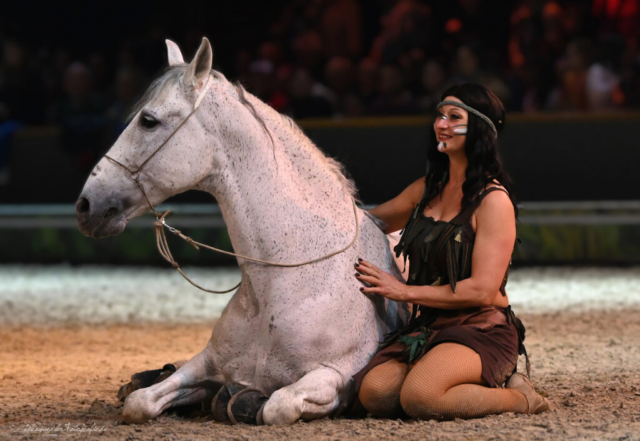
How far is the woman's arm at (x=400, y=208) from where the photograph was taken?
382cm

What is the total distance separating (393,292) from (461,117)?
0.74 meters

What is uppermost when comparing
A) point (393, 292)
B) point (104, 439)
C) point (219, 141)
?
point (219, 141)

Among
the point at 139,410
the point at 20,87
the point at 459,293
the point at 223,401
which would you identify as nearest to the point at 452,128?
the point at 459,293

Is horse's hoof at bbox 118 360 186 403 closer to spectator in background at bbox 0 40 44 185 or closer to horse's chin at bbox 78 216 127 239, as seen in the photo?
horse's chin at bbox 78 216 127 239

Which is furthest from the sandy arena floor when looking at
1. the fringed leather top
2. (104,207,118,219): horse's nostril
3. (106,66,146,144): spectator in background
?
(106,66,146,144): spectator in background

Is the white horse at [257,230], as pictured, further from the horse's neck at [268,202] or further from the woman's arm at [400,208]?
the woman's arm at [400,208]

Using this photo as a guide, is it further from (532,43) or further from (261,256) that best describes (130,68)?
(261,256)

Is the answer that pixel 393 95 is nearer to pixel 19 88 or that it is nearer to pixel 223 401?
pixel 19 88

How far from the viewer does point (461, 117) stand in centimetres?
347

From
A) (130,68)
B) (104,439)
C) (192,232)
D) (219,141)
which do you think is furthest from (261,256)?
(130,68)

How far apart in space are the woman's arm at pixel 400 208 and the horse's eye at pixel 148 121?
110 cm

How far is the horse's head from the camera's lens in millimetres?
3299

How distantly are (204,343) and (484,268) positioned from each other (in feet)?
7.89

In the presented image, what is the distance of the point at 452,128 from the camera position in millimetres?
3473
